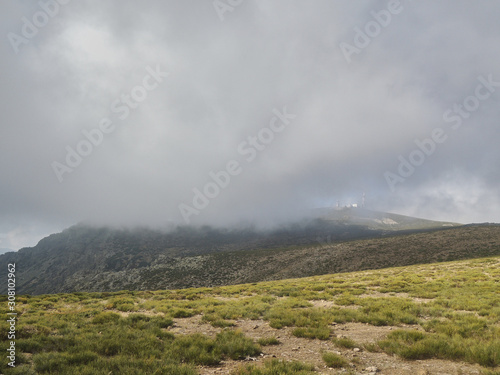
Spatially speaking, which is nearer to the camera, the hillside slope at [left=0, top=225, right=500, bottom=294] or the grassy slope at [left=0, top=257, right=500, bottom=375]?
the grassy slope at [left=0, top=257, right=500, bottom=375]

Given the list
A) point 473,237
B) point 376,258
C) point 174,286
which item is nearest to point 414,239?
point 473,237

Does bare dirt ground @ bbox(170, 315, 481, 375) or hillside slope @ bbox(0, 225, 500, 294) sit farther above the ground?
bare dirt ground @ bbox(170, 315, 481, 375)

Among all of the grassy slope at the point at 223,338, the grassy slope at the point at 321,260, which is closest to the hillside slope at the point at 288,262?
the grassy slope at the point at 321,260

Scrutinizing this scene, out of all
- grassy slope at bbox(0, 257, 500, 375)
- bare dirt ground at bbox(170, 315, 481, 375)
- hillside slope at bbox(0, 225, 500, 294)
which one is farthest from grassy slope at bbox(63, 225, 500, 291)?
bare dirt ground at bbox(170, 315, 481, 375)

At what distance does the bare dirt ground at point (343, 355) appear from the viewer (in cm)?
722

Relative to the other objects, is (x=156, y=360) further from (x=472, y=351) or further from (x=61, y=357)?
(x=472, y=351)

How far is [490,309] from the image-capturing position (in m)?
13.1

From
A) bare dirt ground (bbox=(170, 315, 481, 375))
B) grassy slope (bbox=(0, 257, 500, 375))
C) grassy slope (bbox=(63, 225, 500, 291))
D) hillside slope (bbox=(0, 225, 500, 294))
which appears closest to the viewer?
bare dirt ground (bbox=(170, 315, 481, 375))

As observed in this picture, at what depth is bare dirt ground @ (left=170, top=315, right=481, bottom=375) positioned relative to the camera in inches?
284

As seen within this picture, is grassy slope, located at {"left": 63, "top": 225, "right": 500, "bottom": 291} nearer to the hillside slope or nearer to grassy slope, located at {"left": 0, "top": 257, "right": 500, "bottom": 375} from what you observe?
the hillside slope

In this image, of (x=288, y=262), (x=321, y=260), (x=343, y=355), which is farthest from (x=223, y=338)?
(x=288, y=262)

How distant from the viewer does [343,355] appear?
8430 mm

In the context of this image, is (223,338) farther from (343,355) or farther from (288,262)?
(288,262)

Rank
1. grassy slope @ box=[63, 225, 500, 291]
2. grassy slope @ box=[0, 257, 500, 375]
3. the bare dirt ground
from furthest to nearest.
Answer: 1. grassy slope @ box=[63, 225, 500, 291]
2. grassy slope @ box=[0, 257, 500, 375]
3. the bare dirt ground
